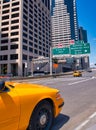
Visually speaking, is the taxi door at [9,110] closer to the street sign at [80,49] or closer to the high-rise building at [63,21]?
the street sign at [80,49]

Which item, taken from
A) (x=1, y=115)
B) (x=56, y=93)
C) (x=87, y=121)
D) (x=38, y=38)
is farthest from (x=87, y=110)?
(x=38, y=38)

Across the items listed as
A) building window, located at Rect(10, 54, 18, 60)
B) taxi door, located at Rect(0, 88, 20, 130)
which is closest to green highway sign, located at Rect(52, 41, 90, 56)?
building window, located at Rect(10, 54, 18, 60)

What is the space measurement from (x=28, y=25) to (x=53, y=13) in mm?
113737

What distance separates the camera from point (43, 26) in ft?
292

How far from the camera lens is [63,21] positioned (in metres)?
169

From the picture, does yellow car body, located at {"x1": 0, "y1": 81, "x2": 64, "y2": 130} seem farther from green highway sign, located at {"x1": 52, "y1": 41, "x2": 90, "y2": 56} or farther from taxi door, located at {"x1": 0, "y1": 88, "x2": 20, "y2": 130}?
green highway sign, located at {"x1": 52, "y1": 41, "x2": 90, "y2": 56}

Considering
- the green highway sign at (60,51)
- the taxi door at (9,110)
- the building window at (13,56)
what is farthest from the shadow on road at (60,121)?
the building window at (13,56)

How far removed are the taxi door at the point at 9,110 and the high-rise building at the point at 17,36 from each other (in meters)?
55.4

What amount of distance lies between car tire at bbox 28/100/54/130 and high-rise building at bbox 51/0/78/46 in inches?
6263

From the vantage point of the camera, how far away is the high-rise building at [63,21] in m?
165

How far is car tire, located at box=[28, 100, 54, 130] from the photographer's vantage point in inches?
144

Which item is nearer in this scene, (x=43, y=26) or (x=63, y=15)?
(x=43, y=26)

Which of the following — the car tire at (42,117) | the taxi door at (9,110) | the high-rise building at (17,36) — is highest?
the high-rise building at (17,36)

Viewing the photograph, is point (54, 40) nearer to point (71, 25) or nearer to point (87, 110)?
point (71, 25)
